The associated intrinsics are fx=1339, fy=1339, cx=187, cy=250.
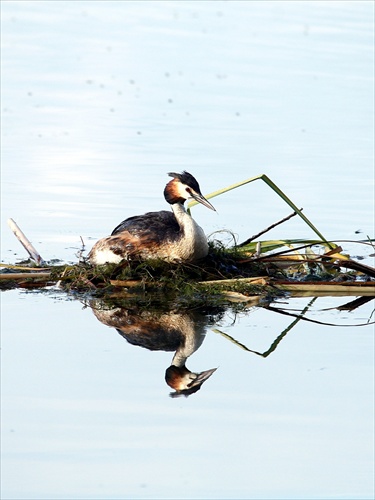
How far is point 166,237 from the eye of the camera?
9.14 m

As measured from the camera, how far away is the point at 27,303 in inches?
347

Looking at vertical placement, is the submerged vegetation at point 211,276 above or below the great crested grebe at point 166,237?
below

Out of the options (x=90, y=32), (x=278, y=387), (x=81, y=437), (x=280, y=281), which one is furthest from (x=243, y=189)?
(x=90, y=32)

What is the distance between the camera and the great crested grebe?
9094mm

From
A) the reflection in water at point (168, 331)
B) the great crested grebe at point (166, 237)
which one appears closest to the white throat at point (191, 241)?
the great crested grebe at point (166, 237)

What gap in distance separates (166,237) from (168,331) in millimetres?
1049

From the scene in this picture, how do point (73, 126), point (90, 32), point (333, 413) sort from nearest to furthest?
point (333, 413) < point (73, 126) < point (90, 32)

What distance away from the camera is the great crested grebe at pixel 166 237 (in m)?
9.09

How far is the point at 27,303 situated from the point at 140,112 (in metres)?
7.57

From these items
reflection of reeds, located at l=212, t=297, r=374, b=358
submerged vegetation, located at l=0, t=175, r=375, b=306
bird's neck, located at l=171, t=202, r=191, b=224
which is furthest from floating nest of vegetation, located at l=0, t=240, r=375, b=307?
bird's neck, located at l=171, t=202, r=191, b=224

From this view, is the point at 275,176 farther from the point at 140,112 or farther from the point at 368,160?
the point at 140,112

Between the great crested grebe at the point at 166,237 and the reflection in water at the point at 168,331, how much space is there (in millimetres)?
483

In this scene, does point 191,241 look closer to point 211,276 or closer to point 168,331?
point 211,276

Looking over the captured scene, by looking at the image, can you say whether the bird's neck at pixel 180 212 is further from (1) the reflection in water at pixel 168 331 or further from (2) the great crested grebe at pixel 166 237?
(1) the reflection in water at pixel 168 331
